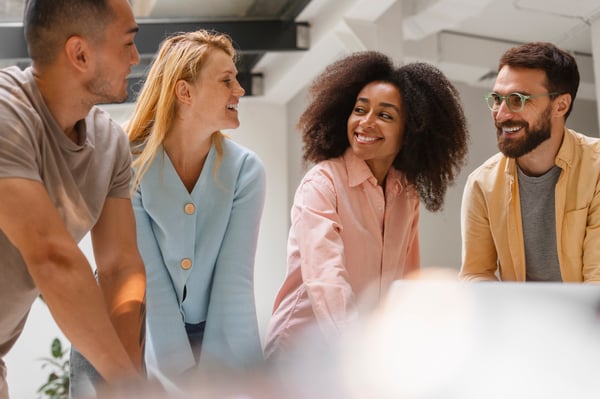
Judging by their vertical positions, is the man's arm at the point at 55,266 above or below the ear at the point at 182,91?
below

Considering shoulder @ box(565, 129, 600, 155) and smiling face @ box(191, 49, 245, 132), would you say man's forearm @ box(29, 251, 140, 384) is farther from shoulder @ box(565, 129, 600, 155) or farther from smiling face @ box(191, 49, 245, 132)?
shoulder @ box(565, 129, 600, 155)

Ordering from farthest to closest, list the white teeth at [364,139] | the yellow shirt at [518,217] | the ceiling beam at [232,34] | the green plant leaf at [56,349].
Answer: the green plant leaf at [56,349]
the ceiling beam at [232,34]
the yellow shirt at [518,217]
the white teeth at [364,139]

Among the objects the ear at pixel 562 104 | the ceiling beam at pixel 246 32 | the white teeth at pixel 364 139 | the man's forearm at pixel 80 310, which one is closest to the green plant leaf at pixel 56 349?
the ceiling beam at pixel 246 32

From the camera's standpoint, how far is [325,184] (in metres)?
2.01

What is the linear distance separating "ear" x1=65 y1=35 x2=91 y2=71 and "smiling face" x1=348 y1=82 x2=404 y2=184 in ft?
3.00

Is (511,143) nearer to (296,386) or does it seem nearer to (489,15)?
(296,386)

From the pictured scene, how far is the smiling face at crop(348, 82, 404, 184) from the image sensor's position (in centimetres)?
Result: 208

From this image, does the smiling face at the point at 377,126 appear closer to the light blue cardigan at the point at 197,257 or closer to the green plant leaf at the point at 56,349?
the light blue cardigan at the point at 197,257

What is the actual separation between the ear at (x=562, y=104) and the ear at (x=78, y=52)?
5.26ft

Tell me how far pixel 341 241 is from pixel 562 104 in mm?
997

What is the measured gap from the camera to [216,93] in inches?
80.5

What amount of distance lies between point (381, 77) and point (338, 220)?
54cm

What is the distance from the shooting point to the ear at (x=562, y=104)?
2.39 m

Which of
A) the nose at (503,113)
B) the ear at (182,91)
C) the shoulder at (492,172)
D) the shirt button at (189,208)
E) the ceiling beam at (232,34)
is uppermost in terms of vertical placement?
the ceiling beam at (232,34)
